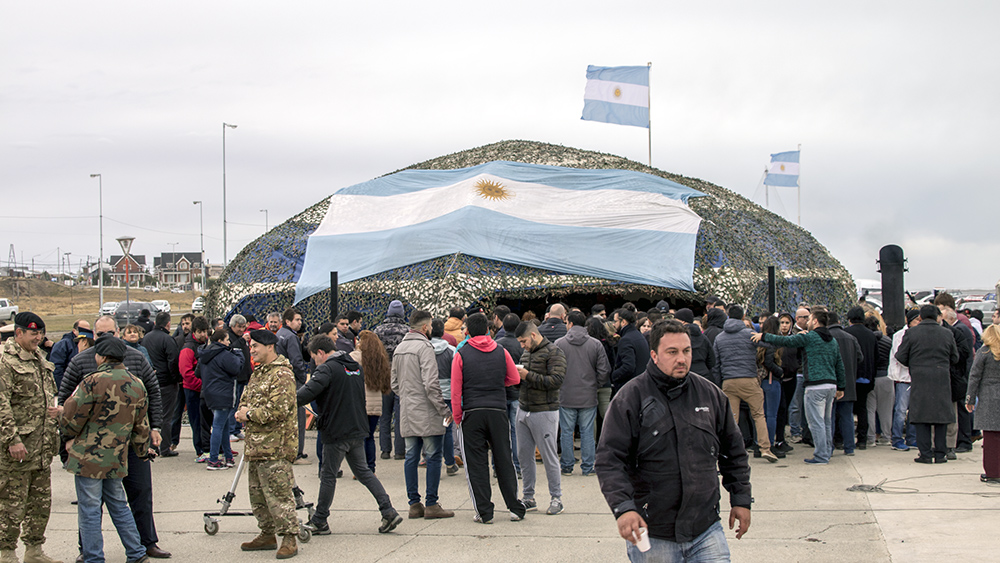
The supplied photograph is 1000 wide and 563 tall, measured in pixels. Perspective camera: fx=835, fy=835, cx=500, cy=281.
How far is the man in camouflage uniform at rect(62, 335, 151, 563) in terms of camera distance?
5.84 metres

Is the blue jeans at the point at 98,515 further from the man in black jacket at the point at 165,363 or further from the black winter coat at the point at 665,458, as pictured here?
the man in black jacket at the point at 165,363

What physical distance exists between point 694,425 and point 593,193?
634 inches

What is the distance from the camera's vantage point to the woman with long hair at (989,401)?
8.03 metres

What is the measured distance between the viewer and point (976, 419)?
811 centimetres

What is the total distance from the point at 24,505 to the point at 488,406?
3539 mm

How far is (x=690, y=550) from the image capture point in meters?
3.77

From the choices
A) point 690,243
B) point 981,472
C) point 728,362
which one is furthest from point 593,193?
point 981,472

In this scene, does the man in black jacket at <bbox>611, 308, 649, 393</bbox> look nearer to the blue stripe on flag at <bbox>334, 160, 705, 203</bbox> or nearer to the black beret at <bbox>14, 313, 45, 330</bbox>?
the black beret at <bbox>14, 313, 45, 330</bbox>

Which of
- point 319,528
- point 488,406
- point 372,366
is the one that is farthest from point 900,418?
point 319,528

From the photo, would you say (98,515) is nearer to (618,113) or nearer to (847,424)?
(847,424)

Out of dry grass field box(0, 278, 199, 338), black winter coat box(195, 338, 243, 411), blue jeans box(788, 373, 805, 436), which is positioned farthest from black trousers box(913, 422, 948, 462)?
dry grass field box(0, 278, 199, 338)

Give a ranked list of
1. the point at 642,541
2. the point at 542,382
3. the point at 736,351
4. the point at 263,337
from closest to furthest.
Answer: the point at 642,541 < the point at 263,337 < the point at 542,382 < the point at 736,351

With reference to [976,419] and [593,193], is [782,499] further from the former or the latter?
[593,193]

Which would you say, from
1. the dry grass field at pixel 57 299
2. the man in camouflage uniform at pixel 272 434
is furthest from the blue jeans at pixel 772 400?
the dry grass field at pixel 57 299
